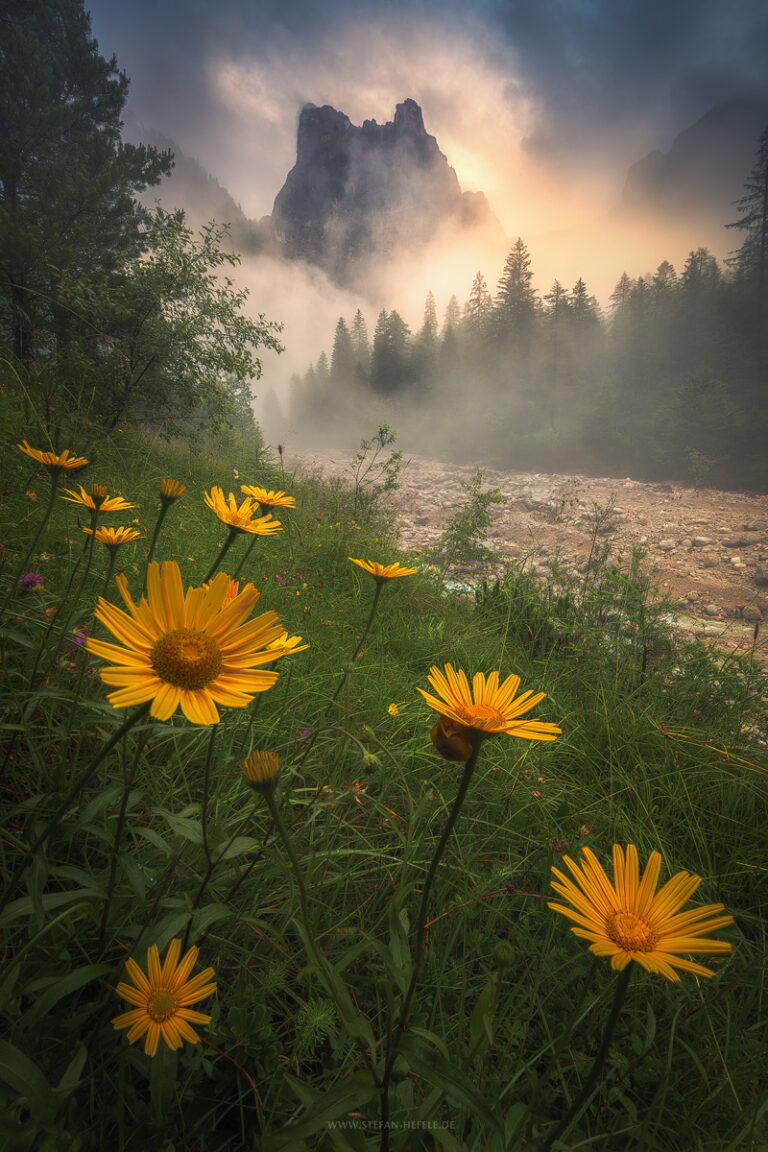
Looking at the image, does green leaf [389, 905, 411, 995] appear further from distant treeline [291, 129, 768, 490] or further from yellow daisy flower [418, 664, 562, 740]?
distant treeline [291, 129, 768, 490]

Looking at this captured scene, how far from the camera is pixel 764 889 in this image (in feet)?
4.39

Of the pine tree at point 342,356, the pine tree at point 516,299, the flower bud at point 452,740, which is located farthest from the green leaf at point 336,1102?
the pine tree at point 342,356

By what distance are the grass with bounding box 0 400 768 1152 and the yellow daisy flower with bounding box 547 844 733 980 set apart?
0.19ft

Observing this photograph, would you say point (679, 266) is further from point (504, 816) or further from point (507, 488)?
point (504, 816)

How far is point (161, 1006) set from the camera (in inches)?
23.4

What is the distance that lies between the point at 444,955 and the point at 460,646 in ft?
5.19

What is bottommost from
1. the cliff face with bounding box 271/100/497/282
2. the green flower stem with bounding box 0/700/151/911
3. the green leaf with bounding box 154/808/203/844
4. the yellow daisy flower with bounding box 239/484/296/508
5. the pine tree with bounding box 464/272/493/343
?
the green leaf with bounding box 154/808/203/844

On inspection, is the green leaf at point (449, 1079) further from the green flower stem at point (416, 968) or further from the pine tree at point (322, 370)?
the pine tree at point (322, 370)

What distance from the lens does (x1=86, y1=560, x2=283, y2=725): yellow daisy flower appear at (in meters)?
0.53

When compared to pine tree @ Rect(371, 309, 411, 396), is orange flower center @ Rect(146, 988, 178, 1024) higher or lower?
lower

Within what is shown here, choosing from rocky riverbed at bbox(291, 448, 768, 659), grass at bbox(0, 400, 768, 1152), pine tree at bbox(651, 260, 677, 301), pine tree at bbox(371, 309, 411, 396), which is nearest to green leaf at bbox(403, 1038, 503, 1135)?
grass at bbox(0, 400, 768, 1152)

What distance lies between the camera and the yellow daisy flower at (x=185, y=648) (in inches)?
20.8

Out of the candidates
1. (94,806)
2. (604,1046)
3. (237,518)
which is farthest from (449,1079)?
(237,518)

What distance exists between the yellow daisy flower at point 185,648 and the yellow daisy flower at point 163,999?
1.27 ft
